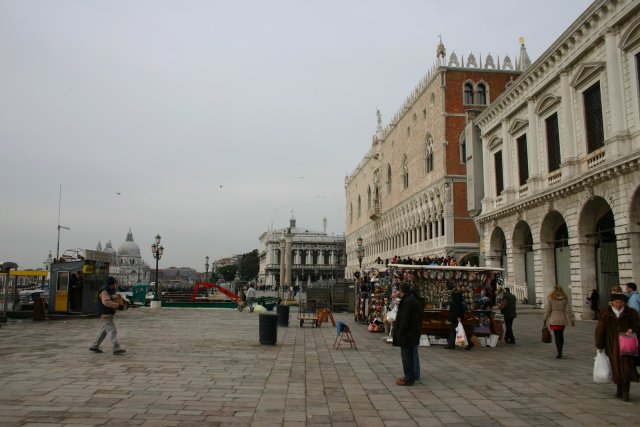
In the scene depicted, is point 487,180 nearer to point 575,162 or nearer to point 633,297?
point 575,162

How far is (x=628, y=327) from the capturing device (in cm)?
742

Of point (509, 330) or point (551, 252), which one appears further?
point (551, 252)

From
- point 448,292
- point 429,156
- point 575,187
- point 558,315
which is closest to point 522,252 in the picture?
point 575,187

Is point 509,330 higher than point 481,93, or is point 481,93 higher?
point 481,93

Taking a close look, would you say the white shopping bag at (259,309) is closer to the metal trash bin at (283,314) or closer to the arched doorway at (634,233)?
the metal trash bin at (283,314)

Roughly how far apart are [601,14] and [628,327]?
1567cm

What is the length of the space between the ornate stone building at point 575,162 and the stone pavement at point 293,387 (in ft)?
24.0

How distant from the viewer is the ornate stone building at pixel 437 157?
38375mm

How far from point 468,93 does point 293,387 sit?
3517 centimetres

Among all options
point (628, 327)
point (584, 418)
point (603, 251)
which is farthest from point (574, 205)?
point (584, 418)

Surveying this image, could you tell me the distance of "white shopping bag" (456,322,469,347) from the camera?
13.1 m

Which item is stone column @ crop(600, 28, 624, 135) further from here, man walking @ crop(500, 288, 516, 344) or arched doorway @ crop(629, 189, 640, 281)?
man walking @ crop(500, 288, 516, 344)

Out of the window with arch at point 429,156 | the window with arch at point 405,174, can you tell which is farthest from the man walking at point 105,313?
the window with arch at point 405,174

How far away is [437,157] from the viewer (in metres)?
39.9
